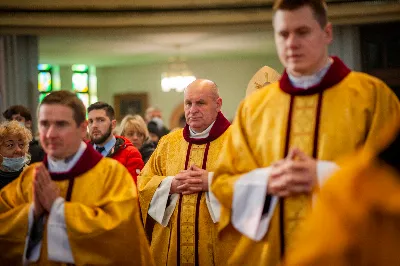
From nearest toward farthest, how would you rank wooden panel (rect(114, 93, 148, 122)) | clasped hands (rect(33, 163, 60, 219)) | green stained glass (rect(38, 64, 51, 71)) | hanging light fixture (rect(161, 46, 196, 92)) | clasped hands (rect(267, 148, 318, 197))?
clasped hands (rect(267, 148, 318, 197)), clasped hands (rect(33, 163, 60, 219)), hanging light fixture (rect(161, 46, 196, 92)), green stained glass (rect(38, 64, 51, 71)), wooden panel (rect(114, 93, 148, 122))

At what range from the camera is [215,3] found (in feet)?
38.2

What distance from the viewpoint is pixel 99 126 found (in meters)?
5.50

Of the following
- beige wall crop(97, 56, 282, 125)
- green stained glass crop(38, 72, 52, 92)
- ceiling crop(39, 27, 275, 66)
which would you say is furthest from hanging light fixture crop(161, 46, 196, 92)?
green stained glass crop(38, 72, 52, 92)

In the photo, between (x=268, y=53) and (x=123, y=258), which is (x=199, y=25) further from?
(x=123, y=258)

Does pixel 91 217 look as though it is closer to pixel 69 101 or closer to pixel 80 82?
pixel 69 101

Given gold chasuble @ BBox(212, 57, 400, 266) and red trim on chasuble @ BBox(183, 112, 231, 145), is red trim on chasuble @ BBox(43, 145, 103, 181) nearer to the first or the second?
gold chasuble @ BBox(212, 57, 400, 266)

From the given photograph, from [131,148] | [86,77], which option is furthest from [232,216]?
[86,77]

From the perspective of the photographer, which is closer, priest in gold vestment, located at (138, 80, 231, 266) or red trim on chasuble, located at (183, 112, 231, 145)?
priest in gold vestment, located at (138, 80, 231, 266)

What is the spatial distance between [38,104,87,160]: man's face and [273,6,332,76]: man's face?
1.04 meters

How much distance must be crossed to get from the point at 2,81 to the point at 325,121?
1034 centimetres

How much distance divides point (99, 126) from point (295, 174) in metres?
3.16

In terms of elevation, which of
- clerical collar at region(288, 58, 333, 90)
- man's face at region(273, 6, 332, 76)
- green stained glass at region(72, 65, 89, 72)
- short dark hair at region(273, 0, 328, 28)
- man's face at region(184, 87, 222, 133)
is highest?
green stained glass at region(72, 65, 89, 72)

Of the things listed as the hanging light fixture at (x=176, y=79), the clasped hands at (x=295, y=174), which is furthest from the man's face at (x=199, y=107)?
the hanging light fixture at (x=176, y=79)

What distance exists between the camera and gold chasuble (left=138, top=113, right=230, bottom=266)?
437cm
